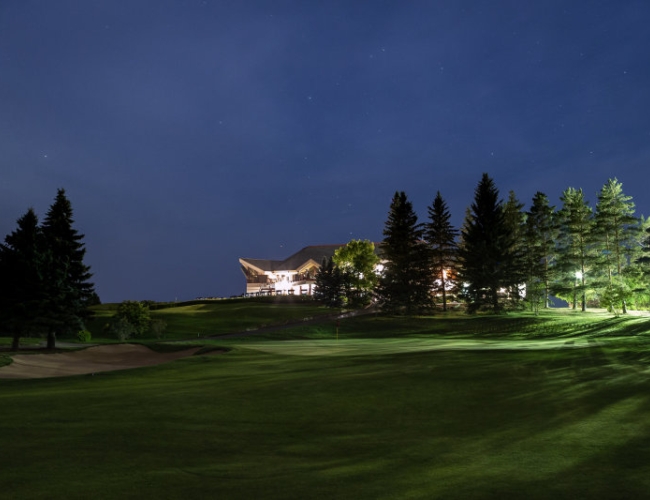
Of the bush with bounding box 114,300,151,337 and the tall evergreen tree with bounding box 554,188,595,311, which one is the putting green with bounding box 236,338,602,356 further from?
the tall evergreen tree with bounding box 554,188,595,311

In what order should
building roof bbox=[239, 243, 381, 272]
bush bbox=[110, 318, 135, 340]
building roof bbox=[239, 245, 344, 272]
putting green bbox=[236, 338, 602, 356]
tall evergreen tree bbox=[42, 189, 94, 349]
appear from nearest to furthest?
putting green bbox=[236, 338, 602, 356], tall evergreen tree bbox=[42, 189, 94, 349], bush bbox=[110, 318, 135, 340], building roof bbox=[239, 243, 381, 272], building roof bbox=[239, 245, 344, 272]

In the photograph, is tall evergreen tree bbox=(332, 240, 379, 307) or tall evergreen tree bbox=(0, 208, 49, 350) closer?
tall evergreen tree bbox=(0, 208, 49, 350)

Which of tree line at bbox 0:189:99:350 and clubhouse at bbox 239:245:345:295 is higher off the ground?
clubhouse at bbox 239:245:345:295

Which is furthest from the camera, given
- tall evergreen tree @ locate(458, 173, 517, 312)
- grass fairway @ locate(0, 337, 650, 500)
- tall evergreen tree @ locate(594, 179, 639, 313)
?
tall evergreen tree @ locate(458, 173, 517, 312)

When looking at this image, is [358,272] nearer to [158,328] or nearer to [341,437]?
[158,328]

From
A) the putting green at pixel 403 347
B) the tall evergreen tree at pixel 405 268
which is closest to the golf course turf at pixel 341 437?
the putting green at pixel 403 347

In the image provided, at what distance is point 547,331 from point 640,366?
2931 centimetres

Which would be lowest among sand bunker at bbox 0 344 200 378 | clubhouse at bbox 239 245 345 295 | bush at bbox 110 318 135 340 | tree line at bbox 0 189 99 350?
sand bunker at bbox 0 344 200 378

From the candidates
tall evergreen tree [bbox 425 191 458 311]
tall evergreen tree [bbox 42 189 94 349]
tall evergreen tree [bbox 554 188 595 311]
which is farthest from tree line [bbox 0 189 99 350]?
tall evergreen tree [bbox 554 188 595 311]

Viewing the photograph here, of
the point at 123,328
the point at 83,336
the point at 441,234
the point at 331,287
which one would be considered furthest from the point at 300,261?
the point at 83,336

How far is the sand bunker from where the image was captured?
23.1 m

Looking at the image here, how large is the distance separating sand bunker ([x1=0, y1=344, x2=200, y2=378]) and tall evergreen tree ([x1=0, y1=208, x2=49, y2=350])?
20.5 feet

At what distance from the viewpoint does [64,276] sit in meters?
36.8

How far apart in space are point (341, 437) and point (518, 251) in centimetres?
5971
